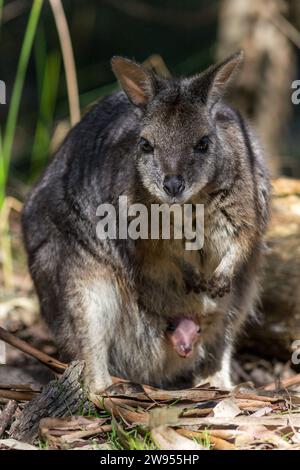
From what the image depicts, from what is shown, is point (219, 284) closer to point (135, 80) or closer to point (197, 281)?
point (197, 281)

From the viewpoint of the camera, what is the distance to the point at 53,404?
Result: 3.64 m

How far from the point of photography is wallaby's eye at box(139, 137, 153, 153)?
3.93 m

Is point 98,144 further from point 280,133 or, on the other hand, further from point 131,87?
point 280,133

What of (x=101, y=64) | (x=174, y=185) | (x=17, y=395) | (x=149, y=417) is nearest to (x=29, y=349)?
(x=17, y=395)

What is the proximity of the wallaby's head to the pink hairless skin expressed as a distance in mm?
779

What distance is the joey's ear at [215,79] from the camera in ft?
12.9

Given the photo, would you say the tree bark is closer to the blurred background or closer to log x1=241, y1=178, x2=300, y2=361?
the blurred background

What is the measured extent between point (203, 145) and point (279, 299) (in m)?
1.50

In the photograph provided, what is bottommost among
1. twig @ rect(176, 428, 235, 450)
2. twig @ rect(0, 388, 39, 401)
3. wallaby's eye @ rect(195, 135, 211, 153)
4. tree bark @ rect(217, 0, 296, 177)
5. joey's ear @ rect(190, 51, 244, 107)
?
twig @ rect(176, 428, 235, 450)

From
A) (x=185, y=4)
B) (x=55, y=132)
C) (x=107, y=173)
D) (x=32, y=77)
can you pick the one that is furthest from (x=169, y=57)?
(x=107, y=173)

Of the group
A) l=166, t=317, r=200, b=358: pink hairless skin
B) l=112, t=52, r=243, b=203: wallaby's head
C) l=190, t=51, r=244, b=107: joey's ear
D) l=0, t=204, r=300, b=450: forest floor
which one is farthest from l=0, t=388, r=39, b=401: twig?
l=190, t=51, r=244, b=107: joey's ear

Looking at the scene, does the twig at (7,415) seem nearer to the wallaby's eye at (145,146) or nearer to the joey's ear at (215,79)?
the wallaby's eye at (145,146)

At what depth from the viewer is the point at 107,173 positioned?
14.4 feet

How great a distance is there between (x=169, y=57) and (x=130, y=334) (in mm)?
6093
